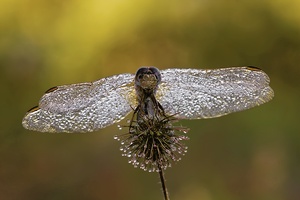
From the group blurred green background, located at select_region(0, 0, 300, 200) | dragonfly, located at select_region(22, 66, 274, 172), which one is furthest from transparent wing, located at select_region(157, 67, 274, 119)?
blurred green background, located at select_region(0, 0, 300, 200)

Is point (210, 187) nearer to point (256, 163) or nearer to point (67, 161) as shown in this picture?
point (256, 163)

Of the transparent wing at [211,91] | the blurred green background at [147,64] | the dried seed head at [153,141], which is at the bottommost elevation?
the dried seed head at [153,141]

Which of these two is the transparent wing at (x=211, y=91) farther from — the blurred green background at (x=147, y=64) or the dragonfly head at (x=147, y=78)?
the blurred green background at (x=147, y=64)

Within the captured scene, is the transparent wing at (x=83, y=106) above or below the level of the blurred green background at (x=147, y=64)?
below

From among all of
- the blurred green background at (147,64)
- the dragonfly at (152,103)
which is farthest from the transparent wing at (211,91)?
the blurred green background at (147,64)

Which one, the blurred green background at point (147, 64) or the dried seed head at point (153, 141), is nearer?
the dried seed head at point (153, 141)

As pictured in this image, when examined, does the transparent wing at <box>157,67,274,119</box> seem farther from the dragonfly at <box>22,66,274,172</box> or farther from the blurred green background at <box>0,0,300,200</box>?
the blurred green background at <box>0,0,300,200</box>
